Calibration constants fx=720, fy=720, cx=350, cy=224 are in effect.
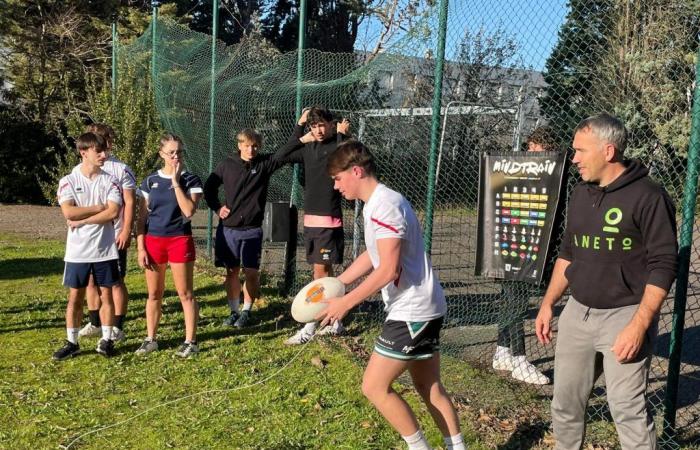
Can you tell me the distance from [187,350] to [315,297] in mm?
2705

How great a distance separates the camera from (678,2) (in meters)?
3.85

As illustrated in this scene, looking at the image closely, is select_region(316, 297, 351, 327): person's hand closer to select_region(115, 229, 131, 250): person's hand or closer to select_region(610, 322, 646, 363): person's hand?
select_region(610, 322, 646, 363): person's hand

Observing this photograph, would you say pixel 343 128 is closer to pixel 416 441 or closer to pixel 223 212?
pixel 223 212

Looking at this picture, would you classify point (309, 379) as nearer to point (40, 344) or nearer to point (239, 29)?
point (40, 344)

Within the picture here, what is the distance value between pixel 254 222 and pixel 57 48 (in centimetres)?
1608

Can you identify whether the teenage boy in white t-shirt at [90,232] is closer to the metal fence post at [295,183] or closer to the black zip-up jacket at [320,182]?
the black zip-up jacket at [320,182]

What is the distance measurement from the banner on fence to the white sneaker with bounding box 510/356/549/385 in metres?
0.93

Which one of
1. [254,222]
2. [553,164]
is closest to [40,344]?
[254,222]

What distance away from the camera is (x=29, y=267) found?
1004cm

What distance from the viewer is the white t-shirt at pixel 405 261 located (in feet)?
11.2

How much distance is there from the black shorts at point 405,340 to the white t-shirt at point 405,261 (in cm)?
3

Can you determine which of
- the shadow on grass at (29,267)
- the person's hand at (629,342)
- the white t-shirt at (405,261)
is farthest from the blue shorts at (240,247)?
the person's hand at (629,342)

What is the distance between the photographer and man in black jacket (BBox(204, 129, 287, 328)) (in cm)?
687

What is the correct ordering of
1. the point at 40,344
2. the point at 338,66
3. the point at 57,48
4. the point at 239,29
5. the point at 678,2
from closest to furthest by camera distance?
the point at 678,2, the point at 40,344, the point at 338,66, the point at 57,48, the point at 239,29
